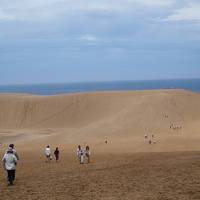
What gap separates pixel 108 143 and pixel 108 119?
15.7 meters

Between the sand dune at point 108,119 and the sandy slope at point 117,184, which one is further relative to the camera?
the sand dune at point 108,119

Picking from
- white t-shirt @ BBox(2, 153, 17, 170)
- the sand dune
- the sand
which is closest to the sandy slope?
the sand

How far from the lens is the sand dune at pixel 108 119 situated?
137 feet

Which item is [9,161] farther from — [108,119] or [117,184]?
[108,119]

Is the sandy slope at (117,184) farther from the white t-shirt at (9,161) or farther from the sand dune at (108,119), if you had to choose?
the sand dune at (108,119)

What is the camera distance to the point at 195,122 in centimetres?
5191

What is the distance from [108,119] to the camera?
55438 mm

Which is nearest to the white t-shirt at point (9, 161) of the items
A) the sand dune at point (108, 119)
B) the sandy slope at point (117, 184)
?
the sandy slope at point (117, 184)

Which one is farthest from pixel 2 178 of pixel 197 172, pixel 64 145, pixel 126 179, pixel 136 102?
pixel 136 102

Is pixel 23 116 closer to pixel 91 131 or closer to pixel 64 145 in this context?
pixel 91 131

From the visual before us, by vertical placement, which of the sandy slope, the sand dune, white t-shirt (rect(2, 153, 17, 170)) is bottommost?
the sandy slope

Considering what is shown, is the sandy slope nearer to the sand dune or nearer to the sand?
the sand

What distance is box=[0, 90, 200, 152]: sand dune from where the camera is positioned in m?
41.7

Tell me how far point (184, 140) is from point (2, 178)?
22.8 m
